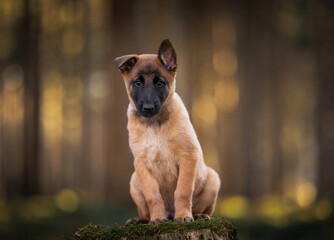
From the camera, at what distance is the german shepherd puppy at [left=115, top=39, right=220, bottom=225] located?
499 centimetres

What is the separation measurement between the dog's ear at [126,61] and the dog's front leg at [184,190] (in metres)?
1.19

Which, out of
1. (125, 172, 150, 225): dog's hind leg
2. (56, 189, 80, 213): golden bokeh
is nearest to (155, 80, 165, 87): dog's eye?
(125, 172, 150, 225): dog's hind leg

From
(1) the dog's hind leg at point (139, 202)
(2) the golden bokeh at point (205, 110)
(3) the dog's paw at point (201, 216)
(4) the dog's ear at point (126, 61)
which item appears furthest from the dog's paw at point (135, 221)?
(2) the golden bokeh at point (205, 110)

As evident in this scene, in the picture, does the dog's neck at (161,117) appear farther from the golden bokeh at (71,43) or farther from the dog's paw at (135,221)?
the golden bokeh at (71,43)

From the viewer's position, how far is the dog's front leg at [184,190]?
504 centimetres

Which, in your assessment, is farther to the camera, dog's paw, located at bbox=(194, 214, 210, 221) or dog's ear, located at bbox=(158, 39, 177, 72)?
dog's paw, located at bbox=(194, 214, 210, 221)

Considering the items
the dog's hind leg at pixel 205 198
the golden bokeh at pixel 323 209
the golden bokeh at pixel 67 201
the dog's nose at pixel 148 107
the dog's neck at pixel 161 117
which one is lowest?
the golden bokeh at pixel 67 201

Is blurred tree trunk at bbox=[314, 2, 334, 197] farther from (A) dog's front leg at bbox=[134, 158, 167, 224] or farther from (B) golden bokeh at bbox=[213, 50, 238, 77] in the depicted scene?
(A) dog's front leg at bbox=[134, 158, 167, 224]

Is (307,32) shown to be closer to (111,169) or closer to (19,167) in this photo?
(111,169)

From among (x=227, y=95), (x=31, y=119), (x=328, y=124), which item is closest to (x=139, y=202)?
(x=227, y=95)

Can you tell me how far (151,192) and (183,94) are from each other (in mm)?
7701

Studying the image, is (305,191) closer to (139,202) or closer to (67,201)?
(67,201)

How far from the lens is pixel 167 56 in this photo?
507 centimetres

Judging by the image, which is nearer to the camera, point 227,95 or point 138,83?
point 138,83
